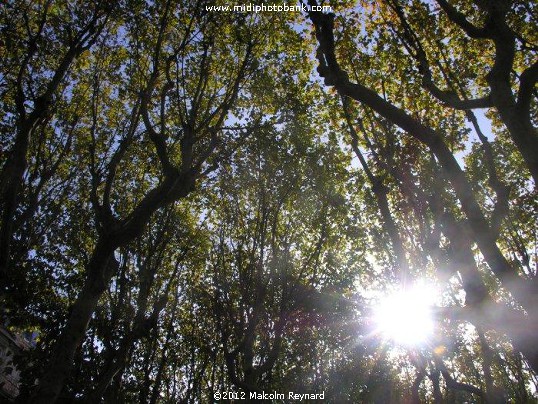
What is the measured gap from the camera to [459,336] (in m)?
18.9

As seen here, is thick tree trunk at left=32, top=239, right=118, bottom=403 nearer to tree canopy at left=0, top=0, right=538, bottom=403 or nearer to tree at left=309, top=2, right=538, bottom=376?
tree canopy at left=0, top=0, right=538, bottom=403

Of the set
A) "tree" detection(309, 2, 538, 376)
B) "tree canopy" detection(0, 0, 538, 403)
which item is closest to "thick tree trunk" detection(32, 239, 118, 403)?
"tree canopy" detection(0, 0, 538, 403)

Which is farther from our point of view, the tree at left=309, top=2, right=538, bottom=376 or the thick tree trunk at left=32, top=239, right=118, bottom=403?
the thick tree trunk at left=32, top=239, right=118, bottom=403

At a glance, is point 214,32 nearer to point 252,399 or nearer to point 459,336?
point 252,399

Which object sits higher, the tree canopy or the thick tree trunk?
the tree canopy

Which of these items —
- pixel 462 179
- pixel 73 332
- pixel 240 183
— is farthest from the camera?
pixel 240 183

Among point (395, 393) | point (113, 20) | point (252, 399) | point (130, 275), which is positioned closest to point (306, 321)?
point (252, 399)

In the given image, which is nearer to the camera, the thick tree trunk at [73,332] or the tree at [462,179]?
the tree at [462,179]

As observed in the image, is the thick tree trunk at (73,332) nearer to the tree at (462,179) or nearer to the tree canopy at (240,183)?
the tree canopy at (240,183)

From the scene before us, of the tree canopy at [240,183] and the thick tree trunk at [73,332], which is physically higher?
the tree canopy at [240,183]

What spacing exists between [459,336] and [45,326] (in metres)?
17.5

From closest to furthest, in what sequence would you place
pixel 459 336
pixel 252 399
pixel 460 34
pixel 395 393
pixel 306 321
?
pixel 252 399, pixel 460 34, pixel 306 321, pixel 459 336, pixel 395 393

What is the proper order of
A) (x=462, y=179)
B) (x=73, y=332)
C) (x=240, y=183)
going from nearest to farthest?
(x=462, y=179)
(x=73, y=332)
(x=240, y=183)

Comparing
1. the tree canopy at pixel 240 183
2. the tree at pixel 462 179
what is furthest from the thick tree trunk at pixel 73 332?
the tree at pixel 462 179
